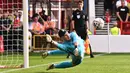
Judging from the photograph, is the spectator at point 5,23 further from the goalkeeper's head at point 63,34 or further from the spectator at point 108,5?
the spectator at point 108,5

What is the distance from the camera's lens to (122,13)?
27359 mm

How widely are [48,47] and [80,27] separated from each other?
622 cm

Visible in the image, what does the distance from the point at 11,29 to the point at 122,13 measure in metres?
9.23

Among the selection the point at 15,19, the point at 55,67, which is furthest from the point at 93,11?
the point at 55,67

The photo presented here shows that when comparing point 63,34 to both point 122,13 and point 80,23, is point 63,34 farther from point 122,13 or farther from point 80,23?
point 122,13

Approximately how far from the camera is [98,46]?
24906mm

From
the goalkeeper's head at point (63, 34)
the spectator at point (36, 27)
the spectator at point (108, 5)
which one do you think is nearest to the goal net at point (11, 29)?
the spectator at point (36, 27)

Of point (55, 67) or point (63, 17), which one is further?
point (63, 17)

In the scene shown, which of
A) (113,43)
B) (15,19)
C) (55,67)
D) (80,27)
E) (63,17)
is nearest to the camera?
(55,67)

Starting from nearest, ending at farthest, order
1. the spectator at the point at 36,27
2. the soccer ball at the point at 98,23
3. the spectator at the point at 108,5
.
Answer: the spectator at the point at 36,27 → the soccer ball at the point at 98,23 → the spectator at the point at 108,5

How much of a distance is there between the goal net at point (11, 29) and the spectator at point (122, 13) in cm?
791

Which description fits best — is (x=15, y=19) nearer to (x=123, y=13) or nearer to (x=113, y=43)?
(x=113, y=43)

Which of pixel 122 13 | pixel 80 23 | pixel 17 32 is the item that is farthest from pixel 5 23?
pixel 122 13

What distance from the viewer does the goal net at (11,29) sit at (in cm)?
1862
